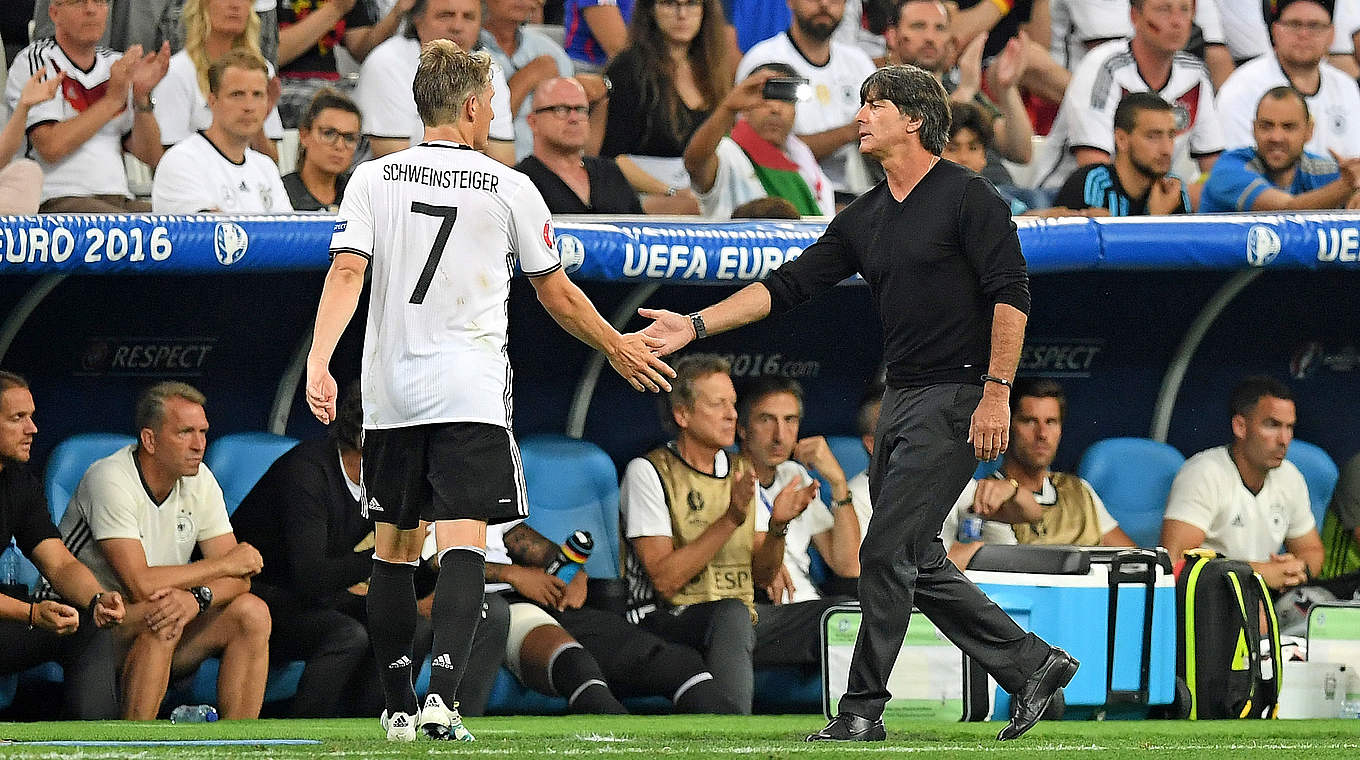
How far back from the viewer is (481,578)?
4500 millimetres

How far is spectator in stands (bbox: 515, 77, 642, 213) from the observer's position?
7.29 meters

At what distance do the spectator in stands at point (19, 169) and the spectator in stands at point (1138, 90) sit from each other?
4306 mm

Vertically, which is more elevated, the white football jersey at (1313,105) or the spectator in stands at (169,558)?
the white football jersey at (1313,105)

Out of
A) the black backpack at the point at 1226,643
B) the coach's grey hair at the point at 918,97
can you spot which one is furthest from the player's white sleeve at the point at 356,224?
the black backpack at the point at 1226,643

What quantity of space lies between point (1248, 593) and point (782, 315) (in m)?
2.15

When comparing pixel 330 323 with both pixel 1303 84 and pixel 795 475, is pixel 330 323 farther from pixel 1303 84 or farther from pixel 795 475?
pixel 1303 84

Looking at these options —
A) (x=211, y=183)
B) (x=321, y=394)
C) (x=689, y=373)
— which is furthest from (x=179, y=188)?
(x=321, y=394)

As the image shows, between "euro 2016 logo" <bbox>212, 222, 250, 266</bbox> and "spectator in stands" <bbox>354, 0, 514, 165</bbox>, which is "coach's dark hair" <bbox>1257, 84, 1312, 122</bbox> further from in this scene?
"euro 2016 logo" <bbox>212, 222, 250, 266</bbox>

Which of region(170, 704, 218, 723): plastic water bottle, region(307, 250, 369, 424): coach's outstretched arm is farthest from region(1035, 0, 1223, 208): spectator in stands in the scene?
region(307, 250, 369, 424): coach's outstretched arm

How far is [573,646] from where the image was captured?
6523mm

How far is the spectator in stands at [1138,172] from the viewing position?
7.86m

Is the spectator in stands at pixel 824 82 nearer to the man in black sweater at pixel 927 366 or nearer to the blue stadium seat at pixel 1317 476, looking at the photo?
the blue stadium seat at pixel 1317 476

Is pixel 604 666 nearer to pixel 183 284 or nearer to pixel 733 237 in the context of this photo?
pixel 733 237

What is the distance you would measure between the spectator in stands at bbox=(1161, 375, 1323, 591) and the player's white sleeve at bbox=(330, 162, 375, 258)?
4.23m
